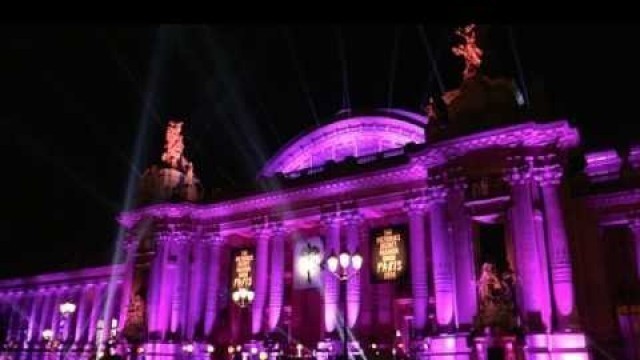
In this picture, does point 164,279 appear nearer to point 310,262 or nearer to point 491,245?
point 310,262

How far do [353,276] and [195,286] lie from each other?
39.7 feet

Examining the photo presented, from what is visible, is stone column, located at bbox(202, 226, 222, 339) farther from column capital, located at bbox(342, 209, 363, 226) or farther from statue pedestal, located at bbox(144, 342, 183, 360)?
column capital, located at bbox(342, 209, 363, 226)

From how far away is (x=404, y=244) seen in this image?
1377 inches

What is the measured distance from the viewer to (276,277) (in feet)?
127

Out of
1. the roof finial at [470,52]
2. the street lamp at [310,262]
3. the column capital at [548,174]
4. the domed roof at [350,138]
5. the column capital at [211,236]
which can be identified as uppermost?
the roof finial at [470,52]

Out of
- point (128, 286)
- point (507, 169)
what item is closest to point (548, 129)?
point (507, 169)

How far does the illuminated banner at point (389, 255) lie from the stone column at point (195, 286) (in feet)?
41.5

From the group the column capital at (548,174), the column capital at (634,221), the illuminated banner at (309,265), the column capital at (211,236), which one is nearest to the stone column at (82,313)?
the column capital at (211,236)

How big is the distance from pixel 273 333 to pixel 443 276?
38.9 feet

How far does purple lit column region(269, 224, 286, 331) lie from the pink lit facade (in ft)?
0.34

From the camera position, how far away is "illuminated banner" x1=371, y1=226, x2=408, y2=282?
34.7 m

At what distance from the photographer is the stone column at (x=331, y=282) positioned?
35062mm

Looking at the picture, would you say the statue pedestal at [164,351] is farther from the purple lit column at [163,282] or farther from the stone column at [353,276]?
the stone column at [353,276]

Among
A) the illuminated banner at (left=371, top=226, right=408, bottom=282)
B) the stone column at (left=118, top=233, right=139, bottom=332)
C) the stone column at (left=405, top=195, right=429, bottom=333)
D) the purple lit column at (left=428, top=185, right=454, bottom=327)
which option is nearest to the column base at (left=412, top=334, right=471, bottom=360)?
the purple lit column at (left=428, top=185, right=454, bottom=327)
